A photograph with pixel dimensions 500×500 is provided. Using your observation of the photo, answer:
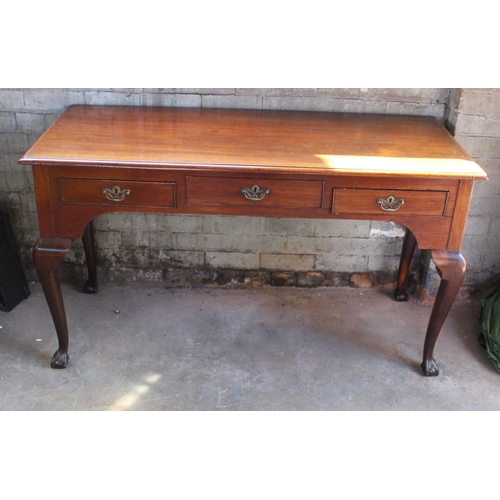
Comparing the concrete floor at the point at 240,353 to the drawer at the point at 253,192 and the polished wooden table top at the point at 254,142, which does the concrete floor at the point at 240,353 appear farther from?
the polished wooden table top at the point at 254,142

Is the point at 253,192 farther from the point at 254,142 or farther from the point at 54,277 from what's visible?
the point at 54,277

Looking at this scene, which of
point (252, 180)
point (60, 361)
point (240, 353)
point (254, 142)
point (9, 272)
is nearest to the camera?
point (252, 180)

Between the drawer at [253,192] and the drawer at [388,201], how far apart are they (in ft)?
0.30

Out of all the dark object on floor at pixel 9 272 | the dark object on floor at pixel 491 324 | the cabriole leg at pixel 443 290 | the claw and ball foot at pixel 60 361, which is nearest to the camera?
the cabriole leg at pixel 443 290

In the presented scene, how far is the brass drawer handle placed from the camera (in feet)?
7.90

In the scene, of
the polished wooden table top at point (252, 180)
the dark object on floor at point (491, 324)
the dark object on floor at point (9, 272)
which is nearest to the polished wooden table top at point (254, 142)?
the polished wooden table top at point (252, 180)

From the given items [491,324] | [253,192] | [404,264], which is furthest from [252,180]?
[491,324]

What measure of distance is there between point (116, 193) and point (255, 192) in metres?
0.54

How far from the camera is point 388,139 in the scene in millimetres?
2648

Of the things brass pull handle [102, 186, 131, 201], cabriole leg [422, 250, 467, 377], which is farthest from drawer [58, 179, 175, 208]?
cabriole leg [422, 250, 467, 377]

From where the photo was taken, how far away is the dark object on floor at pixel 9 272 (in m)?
3.11

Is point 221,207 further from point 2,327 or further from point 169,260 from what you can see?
point 2,327

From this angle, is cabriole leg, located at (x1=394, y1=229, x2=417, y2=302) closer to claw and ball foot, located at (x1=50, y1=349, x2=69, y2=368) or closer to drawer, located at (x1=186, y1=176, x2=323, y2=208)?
drawer, located at (x1=186, y1=176, x2=323, y2=208)

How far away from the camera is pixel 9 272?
3145 millimetres
